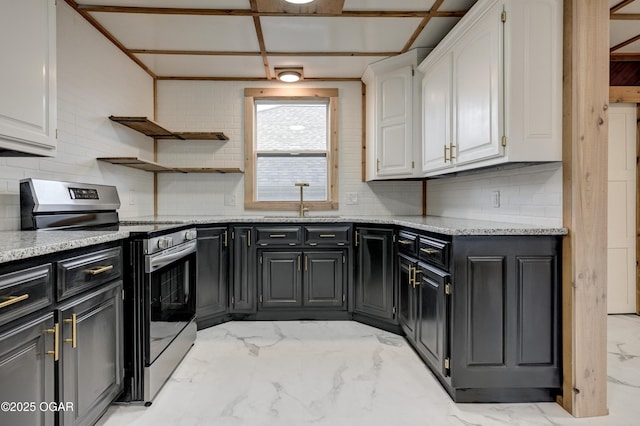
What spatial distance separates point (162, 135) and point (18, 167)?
1764 millimetres

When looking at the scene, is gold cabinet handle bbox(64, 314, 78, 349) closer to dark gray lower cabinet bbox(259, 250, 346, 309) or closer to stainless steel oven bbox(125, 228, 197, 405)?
stainless steel oven bbox(125, 228, 197, 405)

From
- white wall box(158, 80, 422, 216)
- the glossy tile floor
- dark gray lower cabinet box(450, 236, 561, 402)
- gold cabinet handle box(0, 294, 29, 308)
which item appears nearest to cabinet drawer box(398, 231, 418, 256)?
dark gray lower cabinet box(450, 236, 561, 402)

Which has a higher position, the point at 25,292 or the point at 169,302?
the point at 25,292

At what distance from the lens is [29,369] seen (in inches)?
47.4

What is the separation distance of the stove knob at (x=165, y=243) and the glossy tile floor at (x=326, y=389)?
2.65 feet

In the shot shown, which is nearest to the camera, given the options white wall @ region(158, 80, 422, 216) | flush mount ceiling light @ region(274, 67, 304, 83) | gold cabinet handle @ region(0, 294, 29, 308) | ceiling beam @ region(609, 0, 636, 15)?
gold cabinet handle @ region(0, 294, 29, 308)

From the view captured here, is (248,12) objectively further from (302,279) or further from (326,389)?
(326,389)

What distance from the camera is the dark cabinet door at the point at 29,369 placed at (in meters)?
1.11

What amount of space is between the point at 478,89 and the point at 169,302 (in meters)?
2.32

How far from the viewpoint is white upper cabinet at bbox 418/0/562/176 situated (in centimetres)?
189

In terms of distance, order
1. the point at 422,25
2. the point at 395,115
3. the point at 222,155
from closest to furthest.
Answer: the point at 422,25 → the point at 395,115 → the point at 222,155

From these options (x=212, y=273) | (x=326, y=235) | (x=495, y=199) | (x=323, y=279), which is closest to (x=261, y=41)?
Result: (x=326, y=235)

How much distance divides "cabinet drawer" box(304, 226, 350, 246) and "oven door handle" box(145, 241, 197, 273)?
1.00 metres

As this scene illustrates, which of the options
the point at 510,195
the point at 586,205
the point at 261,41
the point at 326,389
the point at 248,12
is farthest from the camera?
the point at 261,41
